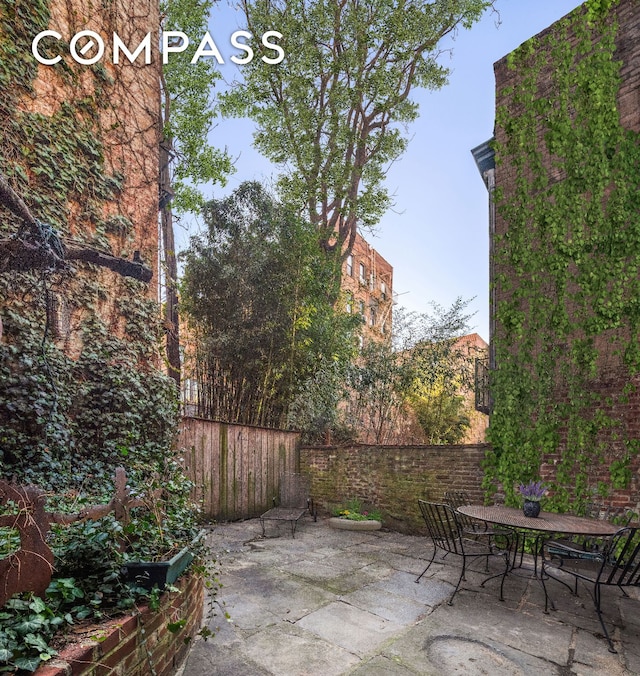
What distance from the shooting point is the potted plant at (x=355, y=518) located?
6414 millimetres

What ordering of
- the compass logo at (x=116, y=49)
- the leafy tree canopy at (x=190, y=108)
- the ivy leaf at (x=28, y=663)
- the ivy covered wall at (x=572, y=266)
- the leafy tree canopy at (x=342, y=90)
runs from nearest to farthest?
the ivy leaf at (x=28, y=663) → the compass logo at (x=116, y=49) → the ivy covered wall at (x=572, y=266) → the leafy tree canopy at (x=190, y=108) → the leafy tree canopy at (x=342, y=90)

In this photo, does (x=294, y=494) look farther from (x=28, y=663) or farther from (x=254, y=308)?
(x=28, y=663)

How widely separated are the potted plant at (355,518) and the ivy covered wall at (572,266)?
1.85 meters

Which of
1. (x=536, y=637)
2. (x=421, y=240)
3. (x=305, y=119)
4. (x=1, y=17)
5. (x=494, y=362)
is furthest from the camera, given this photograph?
(x=305, y=119)

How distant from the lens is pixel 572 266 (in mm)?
5520

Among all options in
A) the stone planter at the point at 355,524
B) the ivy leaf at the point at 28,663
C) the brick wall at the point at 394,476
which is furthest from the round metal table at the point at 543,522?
the ivy leaf at the point at 28,663

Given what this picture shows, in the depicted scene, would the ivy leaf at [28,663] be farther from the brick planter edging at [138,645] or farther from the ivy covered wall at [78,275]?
the ivy covered wall at [78,275]

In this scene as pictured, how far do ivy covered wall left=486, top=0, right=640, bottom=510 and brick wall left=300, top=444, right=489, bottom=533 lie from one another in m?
0.39

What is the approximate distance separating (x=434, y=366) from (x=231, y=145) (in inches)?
237

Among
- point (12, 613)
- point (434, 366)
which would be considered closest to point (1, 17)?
point (12, 613)

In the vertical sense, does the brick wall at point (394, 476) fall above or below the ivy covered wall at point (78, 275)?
below

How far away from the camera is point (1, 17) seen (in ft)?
15.1

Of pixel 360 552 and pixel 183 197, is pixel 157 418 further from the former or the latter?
pixel 183 197

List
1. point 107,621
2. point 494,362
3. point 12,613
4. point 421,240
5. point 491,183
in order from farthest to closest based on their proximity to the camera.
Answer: point 421,240, point 491,183, point 494,362, point 107,621, point 12,613
